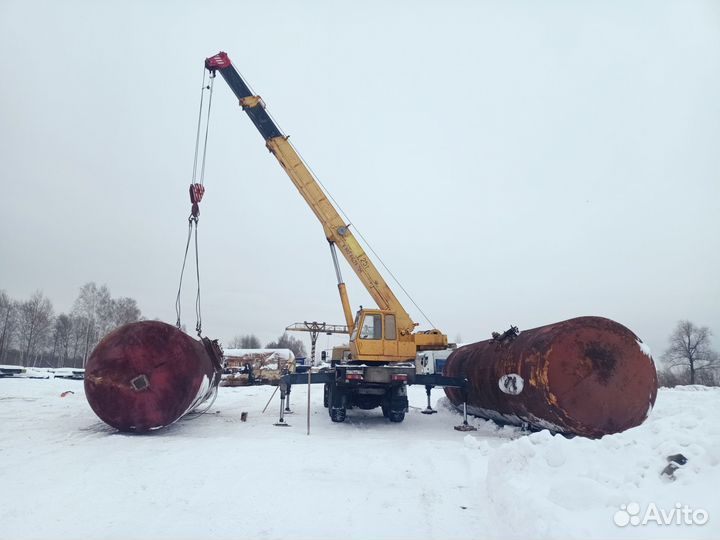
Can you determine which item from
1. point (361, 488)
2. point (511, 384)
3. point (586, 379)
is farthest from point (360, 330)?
point (361, 488)

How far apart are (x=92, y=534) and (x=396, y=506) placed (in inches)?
121

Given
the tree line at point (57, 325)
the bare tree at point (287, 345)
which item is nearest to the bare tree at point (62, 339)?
the tree line at point (57, 325)

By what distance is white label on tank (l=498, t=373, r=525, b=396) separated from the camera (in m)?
8.63

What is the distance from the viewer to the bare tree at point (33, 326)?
2100 inches

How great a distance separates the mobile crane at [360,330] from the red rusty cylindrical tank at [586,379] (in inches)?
135

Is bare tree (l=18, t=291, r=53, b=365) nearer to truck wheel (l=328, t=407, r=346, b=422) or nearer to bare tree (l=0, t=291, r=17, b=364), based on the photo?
bare tree (l=0, t=291, r=17, b=364)

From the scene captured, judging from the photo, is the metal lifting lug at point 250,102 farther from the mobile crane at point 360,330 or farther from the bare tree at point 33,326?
the bare tree at point 33,326

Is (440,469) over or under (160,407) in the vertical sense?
under

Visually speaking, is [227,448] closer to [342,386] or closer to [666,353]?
[342,386]

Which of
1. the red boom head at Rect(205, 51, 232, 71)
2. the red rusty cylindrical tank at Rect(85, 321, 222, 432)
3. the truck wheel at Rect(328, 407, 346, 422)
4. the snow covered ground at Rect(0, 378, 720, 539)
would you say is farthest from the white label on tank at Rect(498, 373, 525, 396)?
the red boom head at Rect(205, 51, 232, 71)

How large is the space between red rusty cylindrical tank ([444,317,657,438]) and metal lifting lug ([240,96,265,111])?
1184 cm

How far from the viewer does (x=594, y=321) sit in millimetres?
8180

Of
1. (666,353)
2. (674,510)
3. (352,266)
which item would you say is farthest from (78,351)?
(666,353)

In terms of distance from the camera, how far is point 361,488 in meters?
5.48
